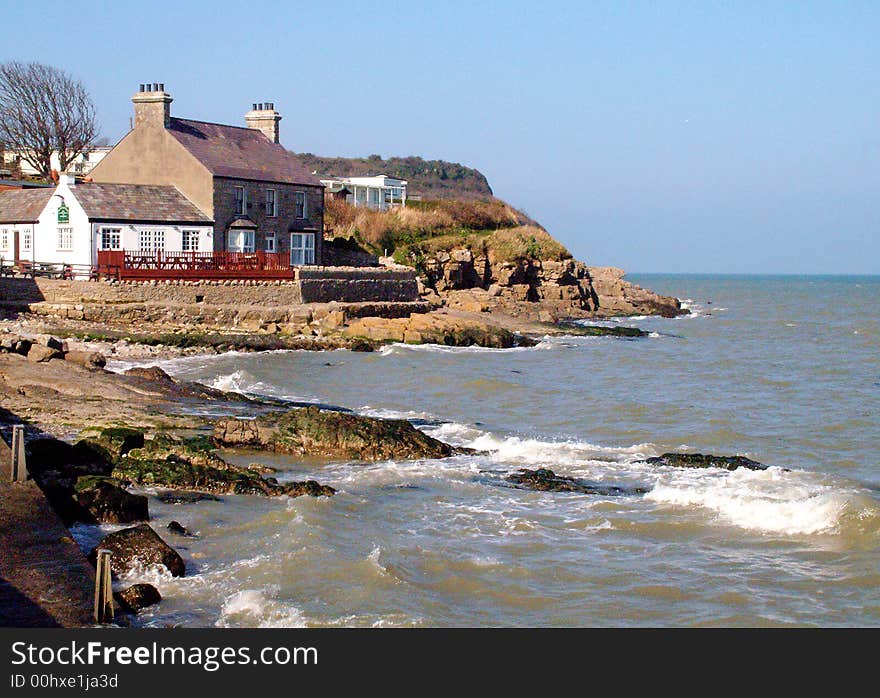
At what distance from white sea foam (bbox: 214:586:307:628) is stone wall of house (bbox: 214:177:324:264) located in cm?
3577

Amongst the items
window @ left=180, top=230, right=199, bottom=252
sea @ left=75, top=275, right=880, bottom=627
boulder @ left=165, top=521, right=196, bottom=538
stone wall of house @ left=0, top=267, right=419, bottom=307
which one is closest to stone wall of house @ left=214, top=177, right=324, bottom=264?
window @ left=180, top=230, right=199, bottom=252

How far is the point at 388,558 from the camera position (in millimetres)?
13477

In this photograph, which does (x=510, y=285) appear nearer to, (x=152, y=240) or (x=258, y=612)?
(x=152, y=240)

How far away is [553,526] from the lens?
1521 centimetres

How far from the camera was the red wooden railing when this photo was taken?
1604 inches

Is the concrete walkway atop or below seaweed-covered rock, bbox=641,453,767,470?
atop

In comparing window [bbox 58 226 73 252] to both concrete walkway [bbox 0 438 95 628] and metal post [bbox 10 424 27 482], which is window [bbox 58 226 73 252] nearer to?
metal post [bbox 10 424 27 482]

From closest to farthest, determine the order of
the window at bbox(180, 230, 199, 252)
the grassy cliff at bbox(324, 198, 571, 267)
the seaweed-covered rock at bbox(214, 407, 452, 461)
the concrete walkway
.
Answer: the concrete walkway
the seaweed-covered rock at bbox(214, 407, 452, 461)
the window at bbox(180, 230, 199, 252)
the grassy cliff at bbox(324, 198, 571, 267)

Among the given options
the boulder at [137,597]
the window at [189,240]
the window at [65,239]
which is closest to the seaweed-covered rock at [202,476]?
the boulder at [137,597]

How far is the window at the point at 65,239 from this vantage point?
42.1m

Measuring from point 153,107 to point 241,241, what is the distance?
21.8ft

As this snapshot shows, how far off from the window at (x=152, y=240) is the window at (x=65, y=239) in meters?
2.72

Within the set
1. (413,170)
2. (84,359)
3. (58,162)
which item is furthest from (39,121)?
(413,170)
